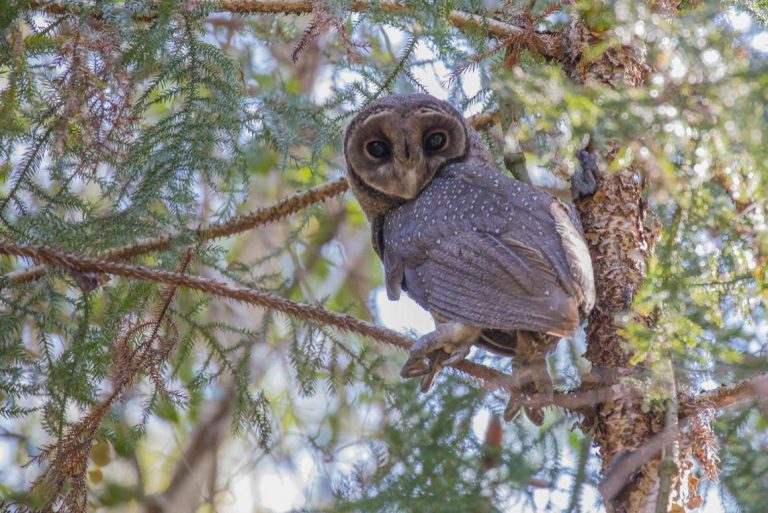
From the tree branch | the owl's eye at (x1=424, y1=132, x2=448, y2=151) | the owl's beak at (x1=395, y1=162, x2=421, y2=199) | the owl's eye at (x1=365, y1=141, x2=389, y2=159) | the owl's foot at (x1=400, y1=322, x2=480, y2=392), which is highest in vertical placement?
the tree branch

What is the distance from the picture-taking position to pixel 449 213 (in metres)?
3.27

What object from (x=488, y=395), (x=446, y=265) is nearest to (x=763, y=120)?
(x=446, y=265)

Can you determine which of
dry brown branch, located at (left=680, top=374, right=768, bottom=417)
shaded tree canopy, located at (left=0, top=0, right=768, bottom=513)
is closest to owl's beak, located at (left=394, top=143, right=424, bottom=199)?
shaded tree canopy, located at (left=0, top=0, right=768, bottom=513)

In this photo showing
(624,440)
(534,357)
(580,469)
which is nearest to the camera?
(624,440)

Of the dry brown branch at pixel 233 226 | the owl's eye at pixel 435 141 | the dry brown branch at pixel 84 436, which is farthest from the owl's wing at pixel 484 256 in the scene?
the dry brown branch at pixel 84 436

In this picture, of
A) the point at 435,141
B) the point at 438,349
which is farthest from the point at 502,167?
the point at 438,349

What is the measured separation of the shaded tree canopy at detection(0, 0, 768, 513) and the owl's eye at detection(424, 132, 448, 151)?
223mm

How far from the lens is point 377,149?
3613 mm

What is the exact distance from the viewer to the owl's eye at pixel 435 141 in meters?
3.58

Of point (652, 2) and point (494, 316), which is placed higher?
point (652, 2)

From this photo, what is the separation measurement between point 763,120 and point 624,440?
1075 millimetres

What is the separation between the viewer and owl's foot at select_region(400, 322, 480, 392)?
2988mm

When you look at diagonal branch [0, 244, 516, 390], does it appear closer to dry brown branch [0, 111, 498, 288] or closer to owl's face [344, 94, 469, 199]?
dry brown branch [0, 111, 498, 288]

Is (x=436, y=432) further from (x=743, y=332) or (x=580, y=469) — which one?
(x=743, y=332)
